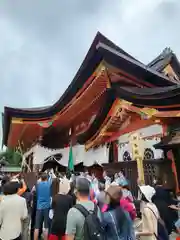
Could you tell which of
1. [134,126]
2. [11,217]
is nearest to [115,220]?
[11,217]

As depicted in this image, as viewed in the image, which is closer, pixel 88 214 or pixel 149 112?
pixel 88 214

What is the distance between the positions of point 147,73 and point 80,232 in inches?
288

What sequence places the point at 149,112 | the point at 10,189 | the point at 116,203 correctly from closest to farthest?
the point at 116,203 < the point at 10,189 < the point at 149,112

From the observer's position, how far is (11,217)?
3.21 metres

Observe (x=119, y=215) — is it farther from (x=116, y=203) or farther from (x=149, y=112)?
(x=149, y=112)

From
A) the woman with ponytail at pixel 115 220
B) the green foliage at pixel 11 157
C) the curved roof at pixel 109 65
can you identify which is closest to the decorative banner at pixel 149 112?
the curved roof at pixel 109 65

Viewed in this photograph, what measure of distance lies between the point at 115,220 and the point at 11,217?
A: 1709 millimetres

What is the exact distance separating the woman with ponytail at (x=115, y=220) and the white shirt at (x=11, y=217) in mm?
1586

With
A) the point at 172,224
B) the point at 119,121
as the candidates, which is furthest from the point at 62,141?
the point at 172,224

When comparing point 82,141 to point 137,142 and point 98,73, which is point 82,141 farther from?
point 137,142

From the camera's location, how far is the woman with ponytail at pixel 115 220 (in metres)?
2.17

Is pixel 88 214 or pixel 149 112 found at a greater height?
pixel 149 112

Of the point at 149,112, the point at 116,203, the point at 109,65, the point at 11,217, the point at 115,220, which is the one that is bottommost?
the point at 11,217

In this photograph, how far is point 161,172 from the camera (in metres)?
6.31
